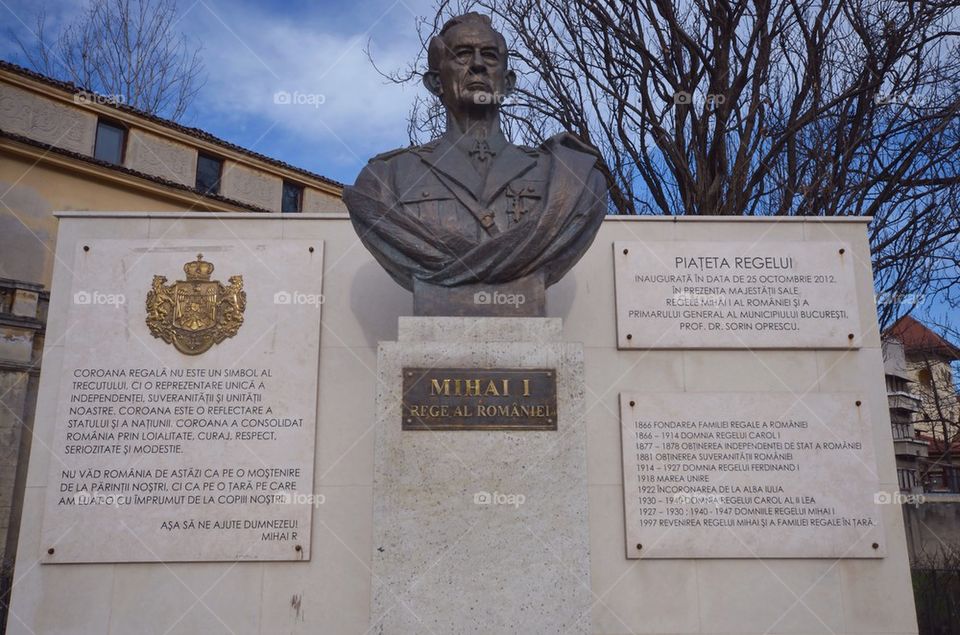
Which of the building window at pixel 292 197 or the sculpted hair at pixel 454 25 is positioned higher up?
the building window at pixel 292 197

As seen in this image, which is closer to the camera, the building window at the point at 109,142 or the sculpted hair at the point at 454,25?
the sculpted hair at the point at 454,25

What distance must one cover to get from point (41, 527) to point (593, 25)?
792cm

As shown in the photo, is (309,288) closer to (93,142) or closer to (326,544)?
(326,544)

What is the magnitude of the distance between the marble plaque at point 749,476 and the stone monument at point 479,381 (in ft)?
5.23

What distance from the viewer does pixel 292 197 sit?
20016 millimetres

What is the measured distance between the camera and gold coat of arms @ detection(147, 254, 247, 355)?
18.0 feet

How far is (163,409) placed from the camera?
17.5 feet

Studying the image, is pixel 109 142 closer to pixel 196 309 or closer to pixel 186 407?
pixel 196 309

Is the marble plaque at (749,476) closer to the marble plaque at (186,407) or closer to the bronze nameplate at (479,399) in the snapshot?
the bronze nameplate at (479,399)

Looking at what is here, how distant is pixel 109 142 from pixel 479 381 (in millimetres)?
15508

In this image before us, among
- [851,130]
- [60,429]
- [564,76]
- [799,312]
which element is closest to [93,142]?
[564,76]

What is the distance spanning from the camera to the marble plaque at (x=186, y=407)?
5156mm

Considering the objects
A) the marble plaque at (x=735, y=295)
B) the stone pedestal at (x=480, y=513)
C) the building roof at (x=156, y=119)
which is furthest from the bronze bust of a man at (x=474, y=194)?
the building roof at (x=156, y=119)

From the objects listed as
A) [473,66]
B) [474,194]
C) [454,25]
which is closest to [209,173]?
[454,25]
